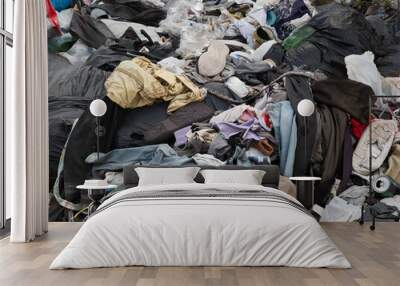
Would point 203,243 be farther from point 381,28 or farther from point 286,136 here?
point 381,28

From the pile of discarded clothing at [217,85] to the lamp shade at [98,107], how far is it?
0.98 ft

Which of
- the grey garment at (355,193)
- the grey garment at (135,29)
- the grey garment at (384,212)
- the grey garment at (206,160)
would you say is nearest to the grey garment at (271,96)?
the grey garment at (206,160)

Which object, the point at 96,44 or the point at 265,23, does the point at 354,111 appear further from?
the point at 96,44

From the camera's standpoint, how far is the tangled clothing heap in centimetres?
690

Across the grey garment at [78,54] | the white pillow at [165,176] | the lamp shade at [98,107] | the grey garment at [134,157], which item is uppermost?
the grey garment at [78,54]

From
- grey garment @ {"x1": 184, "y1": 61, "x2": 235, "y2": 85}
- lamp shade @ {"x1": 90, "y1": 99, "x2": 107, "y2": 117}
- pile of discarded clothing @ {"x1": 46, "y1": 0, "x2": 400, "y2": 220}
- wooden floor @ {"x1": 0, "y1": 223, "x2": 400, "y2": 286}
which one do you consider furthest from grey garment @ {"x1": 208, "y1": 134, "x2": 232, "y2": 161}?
wooden floor @ {"x1": 0, "y1": 223, "x2": 400, "y2": 286}

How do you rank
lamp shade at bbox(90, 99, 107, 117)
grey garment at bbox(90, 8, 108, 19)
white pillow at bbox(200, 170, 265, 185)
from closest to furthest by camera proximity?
white pillow at bbox(200, 170, 265, 185) → lamp shade at bbox(90, 99, 107, 117) → grey garment at bbox(90, 8, 108, 19)

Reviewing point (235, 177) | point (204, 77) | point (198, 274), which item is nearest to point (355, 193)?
point (235, 177)

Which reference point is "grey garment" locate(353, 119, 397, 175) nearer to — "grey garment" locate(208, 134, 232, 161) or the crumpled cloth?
the crumpled cloth

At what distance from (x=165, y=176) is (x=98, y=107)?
120 centimetres

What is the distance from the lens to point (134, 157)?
6.95m

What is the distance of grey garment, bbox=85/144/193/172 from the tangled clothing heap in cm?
53

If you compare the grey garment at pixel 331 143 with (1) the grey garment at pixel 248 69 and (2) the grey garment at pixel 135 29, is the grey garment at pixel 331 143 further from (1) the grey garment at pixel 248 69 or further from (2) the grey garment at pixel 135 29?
(2) the grey garment at pixel 135 29

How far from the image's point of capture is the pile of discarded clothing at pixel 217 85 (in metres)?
6.91
